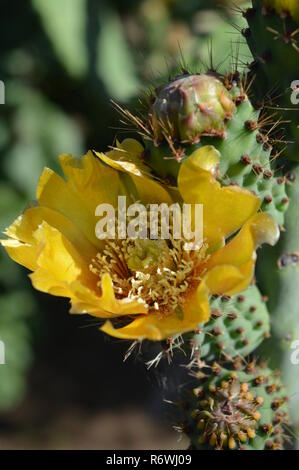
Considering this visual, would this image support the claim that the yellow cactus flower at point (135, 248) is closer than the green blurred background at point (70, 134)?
Yes

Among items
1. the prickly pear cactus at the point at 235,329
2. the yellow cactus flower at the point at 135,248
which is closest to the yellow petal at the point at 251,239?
the yellow cactus flower at the point at 135,248

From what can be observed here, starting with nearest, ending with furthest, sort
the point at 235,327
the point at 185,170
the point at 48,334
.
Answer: the point at 185,170 < the point at 235,327 < the point at 48,334

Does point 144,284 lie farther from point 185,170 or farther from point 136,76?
point 136,76

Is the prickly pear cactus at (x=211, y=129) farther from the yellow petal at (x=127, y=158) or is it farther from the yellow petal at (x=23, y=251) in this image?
the yellow petal at (x=23, y=251)

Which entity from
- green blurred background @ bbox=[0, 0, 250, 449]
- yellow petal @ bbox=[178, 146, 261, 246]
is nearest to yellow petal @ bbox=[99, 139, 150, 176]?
yellow petal @ bbox=[178, 146, 261, 246]

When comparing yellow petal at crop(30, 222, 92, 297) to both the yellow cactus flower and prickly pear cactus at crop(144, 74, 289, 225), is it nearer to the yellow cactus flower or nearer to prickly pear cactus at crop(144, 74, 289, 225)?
the yellow cactus flower

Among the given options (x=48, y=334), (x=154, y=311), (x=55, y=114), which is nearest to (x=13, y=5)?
(x=55, y=114)
